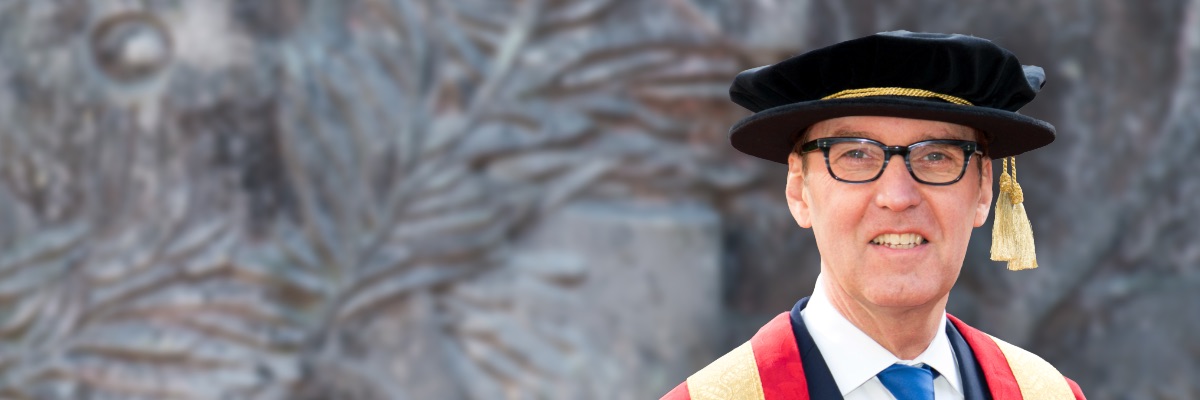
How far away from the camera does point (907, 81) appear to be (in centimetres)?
162

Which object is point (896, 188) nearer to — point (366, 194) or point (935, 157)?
point (935, 157)

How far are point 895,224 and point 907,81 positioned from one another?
0.17 metres

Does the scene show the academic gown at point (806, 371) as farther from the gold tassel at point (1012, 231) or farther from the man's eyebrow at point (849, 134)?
the man's eyebrow at point (849, 134)

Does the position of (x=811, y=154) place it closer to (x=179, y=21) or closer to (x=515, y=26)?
(x=515, y=26)

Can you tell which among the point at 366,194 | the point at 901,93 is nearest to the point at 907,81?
the point at 901,93

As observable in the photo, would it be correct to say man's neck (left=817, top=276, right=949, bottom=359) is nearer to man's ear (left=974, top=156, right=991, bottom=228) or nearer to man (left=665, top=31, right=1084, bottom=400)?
man (left=665, top=31, right=1084, bottom=400)

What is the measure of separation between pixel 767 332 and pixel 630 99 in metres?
2.11

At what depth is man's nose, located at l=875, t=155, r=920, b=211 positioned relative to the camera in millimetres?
1588

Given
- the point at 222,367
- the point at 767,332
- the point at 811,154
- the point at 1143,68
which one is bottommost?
the point at 767,332

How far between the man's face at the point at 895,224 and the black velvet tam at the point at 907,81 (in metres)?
0.03

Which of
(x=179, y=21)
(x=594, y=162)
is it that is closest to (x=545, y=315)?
(x=594, y=162)

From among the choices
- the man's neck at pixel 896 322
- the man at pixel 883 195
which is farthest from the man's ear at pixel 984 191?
the man's neck at pixel 896 322

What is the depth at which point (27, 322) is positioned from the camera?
12.2ft

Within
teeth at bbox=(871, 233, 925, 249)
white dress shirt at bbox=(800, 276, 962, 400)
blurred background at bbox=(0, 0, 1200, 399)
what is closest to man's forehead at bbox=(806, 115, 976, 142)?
teeth at bbox=(871, 233, 925, 249)
